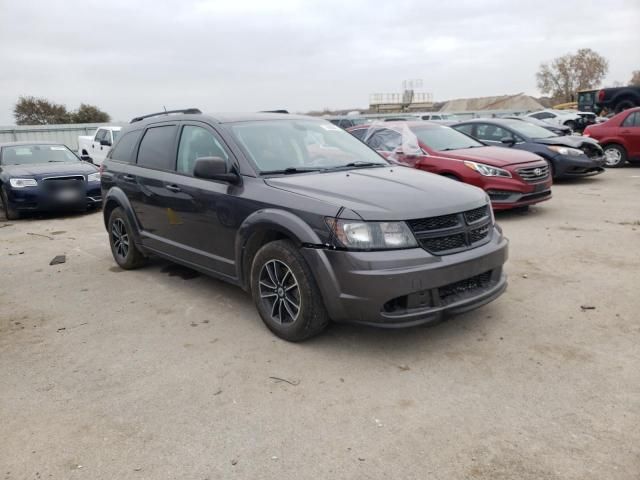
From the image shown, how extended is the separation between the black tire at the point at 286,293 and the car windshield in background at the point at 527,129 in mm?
9051

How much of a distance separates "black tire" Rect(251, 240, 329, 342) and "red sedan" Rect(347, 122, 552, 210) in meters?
4.84

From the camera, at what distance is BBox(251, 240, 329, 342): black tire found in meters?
3.68

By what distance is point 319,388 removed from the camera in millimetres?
3291

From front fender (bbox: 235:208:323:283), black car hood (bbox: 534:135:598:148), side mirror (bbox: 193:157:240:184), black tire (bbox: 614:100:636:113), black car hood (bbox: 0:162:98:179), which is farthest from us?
black tire (bbox: 614:100:636:113)

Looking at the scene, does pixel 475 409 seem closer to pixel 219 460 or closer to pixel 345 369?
pixel 345 369

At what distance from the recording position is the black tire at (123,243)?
19.5 feet

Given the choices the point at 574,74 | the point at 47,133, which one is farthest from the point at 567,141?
the point at 574,74

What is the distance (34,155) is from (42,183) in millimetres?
1660

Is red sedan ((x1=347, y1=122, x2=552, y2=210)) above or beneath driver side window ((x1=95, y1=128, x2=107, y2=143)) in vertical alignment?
beneath

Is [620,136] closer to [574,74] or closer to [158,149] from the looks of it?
[158,149]

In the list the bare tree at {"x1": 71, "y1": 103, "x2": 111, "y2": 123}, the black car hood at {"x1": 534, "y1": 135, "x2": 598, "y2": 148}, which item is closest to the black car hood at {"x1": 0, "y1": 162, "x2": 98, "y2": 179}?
the black car hood at {"x1": 534, "y1": 135, "x2": 598, "y2": 148}

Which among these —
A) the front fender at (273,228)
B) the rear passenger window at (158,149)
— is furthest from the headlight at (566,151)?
the front fender at (273,228)

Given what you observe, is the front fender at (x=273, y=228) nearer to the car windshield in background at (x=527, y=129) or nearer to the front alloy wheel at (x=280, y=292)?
the front alloy wheel at (x=280, y=292)

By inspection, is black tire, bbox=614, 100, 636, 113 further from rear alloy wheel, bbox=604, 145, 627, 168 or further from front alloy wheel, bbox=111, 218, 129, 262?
front alloy wheel, bbox=111, 218, 129, 262
